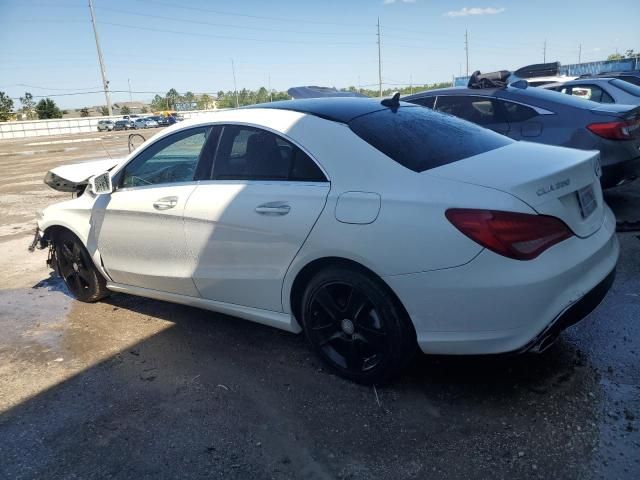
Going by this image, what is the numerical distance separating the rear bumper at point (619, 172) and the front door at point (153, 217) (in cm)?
434

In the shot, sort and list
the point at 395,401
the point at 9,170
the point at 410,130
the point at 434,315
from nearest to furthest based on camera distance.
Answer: the point at 434,315 → the point at 395,401 → the point at 410,130 → the point at 9,170

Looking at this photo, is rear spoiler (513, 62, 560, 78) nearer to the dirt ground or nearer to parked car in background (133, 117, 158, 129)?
the dirt ground

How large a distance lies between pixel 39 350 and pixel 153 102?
10935cm

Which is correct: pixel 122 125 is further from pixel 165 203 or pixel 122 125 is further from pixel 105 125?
pixel 165 203

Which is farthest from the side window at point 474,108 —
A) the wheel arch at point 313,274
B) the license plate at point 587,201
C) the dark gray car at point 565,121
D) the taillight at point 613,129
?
the wheel arch at point 313,274

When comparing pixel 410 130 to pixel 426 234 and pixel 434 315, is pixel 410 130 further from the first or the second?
pixel 434 315

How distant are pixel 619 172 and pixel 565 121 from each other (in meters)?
0.80

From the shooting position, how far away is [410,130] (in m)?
3.23

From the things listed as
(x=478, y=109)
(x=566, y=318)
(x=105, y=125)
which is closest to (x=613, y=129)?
(x=478, y=109)

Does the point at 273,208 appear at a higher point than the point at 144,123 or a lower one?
higher

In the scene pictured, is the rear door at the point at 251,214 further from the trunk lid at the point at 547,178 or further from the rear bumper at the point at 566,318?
the rear bumper at the point at 566,318

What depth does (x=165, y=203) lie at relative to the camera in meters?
3.70

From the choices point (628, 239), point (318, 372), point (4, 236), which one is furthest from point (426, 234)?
point (4, 236)

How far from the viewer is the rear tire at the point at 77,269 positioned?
4.55 meters
